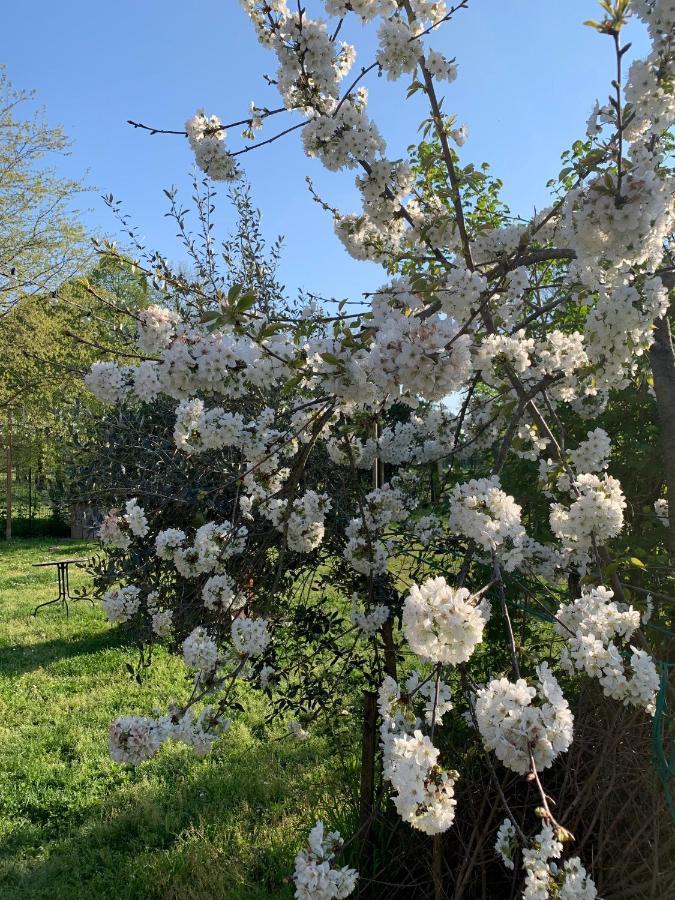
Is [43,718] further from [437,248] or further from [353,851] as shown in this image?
[437,248]

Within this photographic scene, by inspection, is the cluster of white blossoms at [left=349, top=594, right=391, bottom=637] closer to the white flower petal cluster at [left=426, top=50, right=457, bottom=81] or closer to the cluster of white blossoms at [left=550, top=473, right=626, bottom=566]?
the cluster of white blossoms at [left=550, top=473, right=626, bottom=566]

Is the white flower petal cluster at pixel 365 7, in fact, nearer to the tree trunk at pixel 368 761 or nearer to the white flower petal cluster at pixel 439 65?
the white flower petal cluster at pixel 439 65

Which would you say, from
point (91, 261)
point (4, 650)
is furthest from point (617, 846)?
point (91, 261)

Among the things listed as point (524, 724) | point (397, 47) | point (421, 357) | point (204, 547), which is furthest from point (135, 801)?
point (397, 47)

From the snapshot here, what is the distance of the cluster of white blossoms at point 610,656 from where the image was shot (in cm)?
161

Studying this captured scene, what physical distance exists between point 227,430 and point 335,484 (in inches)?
43.5

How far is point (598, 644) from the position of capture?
5.35 feet

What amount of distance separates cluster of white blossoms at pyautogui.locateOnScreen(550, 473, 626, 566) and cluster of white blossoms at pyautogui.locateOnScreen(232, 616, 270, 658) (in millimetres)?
1078

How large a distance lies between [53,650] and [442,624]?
6.17m

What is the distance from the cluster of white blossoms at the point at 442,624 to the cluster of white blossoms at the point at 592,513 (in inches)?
31.1

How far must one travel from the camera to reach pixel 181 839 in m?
3.31

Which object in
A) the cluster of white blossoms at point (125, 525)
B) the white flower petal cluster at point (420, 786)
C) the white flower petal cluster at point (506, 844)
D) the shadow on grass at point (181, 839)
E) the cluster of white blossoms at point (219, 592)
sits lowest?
the shadow on grass at point (181, 839)

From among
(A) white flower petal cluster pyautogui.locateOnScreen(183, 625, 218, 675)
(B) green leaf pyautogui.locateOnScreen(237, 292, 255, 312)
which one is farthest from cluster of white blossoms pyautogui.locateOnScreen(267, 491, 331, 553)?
(B) green leaf pyautogui.locateOnScreen(237, 292, 255, 312)

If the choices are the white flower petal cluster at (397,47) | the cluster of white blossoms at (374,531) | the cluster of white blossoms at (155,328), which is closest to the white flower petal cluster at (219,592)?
the cluster of white blossoms at (374,531)
